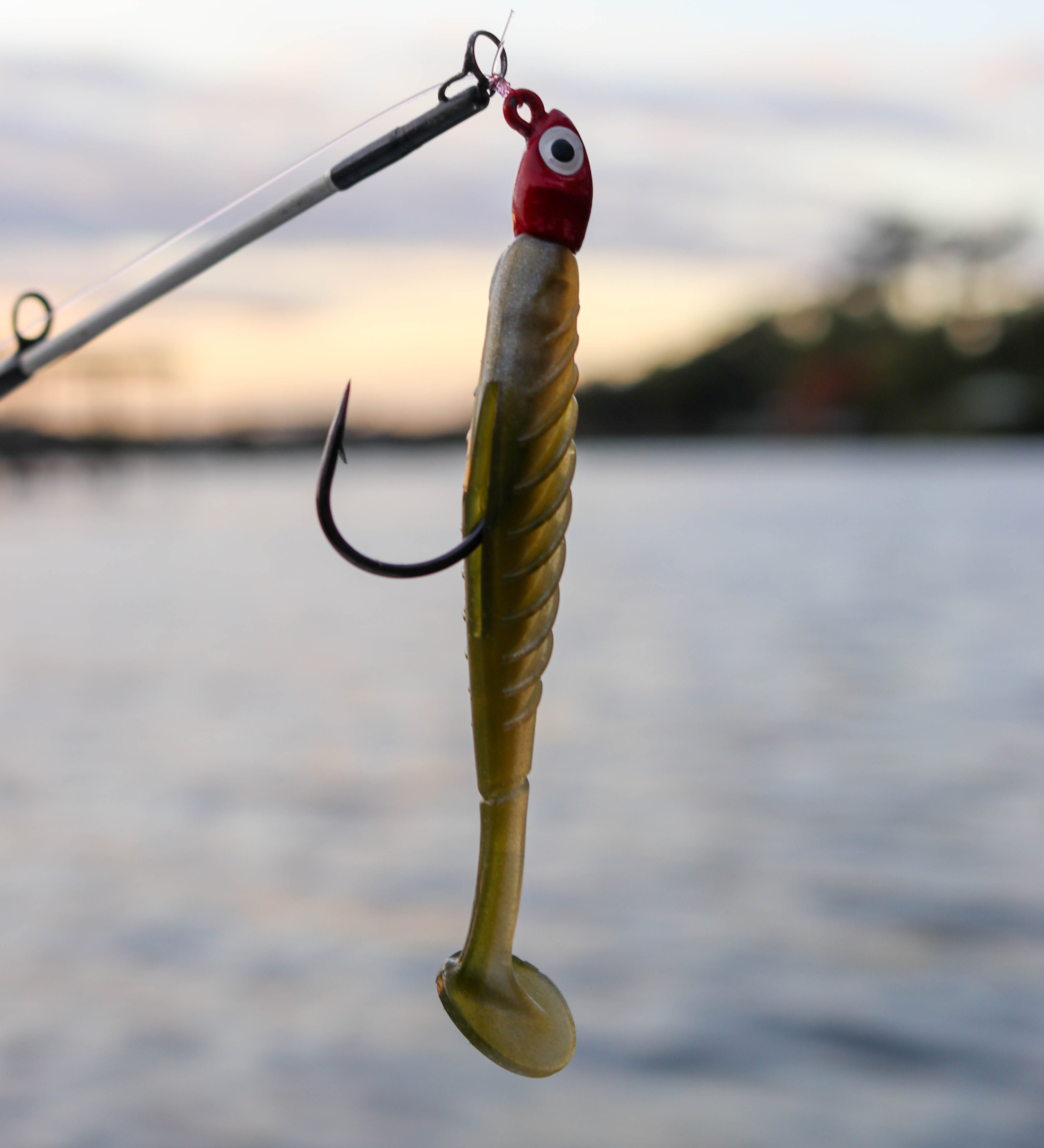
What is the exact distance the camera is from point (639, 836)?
38.6 feet

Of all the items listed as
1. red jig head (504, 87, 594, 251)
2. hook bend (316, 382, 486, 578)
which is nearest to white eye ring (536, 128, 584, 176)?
red jig head (504, 87, 594, 251)

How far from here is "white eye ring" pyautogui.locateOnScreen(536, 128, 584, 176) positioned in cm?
105

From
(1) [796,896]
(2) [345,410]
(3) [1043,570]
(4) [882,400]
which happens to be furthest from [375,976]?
(4) [882,400]

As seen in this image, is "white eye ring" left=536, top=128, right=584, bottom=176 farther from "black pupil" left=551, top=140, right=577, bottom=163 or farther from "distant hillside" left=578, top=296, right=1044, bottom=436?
"distant hillside" left=578, top=296, right=1044, bottom=436

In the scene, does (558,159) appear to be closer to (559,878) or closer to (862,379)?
(559,878)

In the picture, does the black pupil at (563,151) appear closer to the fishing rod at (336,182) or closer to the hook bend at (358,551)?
the fishing rod at (336,182)

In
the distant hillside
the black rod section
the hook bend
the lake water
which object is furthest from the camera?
the distant hillside

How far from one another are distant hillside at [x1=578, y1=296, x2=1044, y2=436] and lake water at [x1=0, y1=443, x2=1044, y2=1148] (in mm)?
77761

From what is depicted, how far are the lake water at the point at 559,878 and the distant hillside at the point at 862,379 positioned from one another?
→ 3061 inches

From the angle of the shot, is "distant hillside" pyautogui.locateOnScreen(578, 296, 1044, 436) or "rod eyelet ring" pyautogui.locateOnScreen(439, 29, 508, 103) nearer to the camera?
"rod eyelet ring" pyautogui.locateOnScreen(439, 29, 508, 103)

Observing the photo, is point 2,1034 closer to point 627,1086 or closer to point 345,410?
point 627,1086

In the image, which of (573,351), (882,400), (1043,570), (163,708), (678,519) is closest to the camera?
(573,351)

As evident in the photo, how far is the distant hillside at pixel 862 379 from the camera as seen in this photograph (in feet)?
→ 322

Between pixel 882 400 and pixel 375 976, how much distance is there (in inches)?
4011
